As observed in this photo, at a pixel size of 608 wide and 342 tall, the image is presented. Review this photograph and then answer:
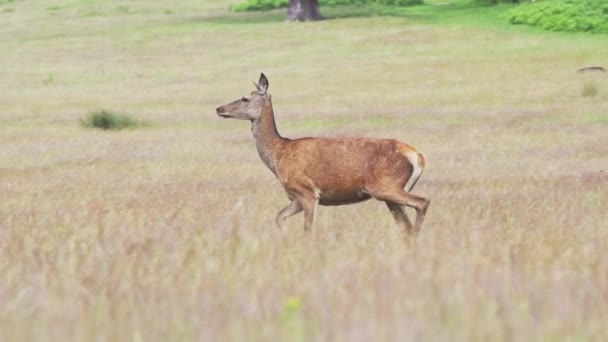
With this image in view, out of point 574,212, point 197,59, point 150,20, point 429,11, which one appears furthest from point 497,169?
point 150,20

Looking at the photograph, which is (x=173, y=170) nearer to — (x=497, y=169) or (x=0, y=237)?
(x=497, y=169)

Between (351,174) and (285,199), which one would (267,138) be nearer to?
(351,174)

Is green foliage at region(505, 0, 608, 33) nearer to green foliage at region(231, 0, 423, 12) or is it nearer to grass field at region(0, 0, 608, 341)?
grass field at region(0, 0, 608, 341)

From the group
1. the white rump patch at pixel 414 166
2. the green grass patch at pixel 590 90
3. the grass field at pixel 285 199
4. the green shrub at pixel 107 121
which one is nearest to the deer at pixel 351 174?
the white rump patch at pixel 414 166

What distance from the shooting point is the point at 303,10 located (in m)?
60.3

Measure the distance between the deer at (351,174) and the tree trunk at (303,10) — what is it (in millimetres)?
48529

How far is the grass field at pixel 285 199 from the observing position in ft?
17.1

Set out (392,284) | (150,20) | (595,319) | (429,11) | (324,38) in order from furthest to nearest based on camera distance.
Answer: (150,20) < (429,11) < (324,38) < (392,284) < (595,319)

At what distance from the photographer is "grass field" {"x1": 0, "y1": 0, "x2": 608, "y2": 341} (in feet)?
17.1

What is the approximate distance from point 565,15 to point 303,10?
12241 millimetres

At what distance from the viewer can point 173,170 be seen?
67.5ft

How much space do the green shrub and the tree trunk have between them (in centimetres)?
3156

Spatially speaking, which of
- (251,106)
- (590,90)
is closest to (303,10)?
(590,90)

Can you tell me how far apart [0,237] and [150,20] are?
194ft
